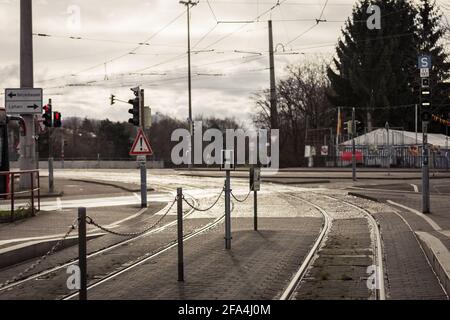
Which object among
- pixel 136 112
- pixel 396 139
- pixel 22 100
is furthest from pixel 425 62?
pixel 396 139

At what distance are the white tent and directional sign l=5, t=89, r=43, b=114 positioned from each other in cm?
4131

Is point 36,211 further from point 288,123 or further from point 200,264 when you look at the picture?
point 288,123

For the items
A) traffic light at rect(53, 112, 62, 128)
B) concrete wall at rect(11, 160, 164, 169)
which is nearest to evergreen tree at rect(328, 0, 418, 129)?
concrete wall at rect(11, 160, 164, 169)

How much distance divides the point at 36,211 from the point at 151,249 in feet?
23.7

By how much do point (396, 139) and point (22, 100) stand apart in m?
43.5

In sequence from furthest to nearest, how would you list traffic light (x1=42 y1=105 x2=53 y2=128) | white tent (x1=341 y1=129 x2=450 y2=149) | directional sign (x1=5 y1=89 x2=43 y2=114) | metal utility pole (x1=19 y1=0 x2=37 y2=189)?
white tent (x1=341 y1=129 x2=450 y2=149) < traffic light (x1=42 y1=105 x2=53 y2=128) < metal utility pole (x1=19 y1=0 x2=37 y2=189) < directional sign (x1=5 y1=89 x2=43 y2=114)

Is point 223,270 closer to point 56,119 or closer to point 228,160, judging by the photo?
point 228,160

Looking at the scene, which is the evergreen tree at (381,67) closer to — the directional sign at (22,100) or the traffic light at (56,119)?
the traffic light at (56,119)

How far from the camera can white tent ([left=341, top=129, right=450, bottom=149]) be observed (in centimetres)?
5562

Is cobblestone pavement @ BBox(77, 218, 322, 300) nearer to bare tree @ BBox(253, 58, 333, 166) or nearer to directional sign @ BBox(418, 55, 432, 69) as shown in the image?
directional sign @ BBox(418, 55, 432, 69)

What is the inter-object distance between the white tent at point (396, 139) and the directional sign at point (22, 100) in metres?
41.3

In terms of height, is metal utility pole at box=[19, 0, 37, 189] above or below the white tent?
above

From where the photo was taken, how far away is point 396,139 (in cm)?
5678
